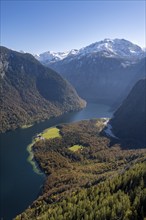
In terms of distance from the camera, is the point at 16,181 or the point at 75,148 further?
the point at 75,148

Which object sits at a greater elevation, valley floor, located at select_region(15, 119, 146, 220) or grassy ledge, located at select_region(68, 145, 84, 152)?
valley floor, located at select_region(15, 119, 146, 220)

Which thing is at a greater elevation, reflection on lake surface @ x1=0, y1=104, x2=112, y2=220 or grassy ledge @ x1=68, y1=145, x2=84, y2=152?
reflection on lake surface @ x1=0, y1=104, x2=112, y2=220

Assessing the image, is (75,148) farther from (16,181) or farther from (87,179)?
(87,179)

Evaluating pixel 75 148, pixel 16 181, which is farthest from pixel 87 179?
pixel 75 148

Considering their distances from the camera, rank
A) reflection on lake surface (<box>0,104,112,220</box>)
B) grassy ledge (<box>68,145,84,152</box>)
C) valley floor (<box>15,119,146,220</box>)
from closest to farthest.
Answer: valley floor (<box>15,119,146,220</box>) → reflection on lake surface (<box>0,104,112,220</box>) → grassy ledge (<box>68,145,84,152</box>)

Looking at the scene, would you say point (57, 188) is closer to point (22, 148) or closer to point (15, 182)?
point (15, 182)

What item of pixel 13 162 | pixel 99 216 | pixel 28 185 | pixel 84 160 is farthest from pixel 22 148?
pixel 99 216

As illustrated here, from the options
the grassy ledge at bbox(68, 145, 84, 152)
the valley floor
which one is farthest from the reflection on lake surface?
the grassy ledge at bbox(68, 145, 84, 152)

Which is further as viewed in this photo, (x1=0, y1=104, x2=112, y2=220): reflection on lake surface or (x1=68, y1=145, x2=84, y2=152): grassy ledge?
(x1=68, y1=145, x2=84, y2=152): grassy ledge

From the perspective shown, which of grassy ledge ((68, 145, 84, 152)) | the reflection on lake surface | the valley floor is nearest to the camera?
the valley floor

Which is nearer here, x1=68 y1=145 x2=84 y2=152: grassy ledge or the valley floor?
the valley floor

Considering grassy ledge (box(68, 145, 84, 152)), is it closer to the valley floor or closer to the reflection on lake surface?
the valley floor
